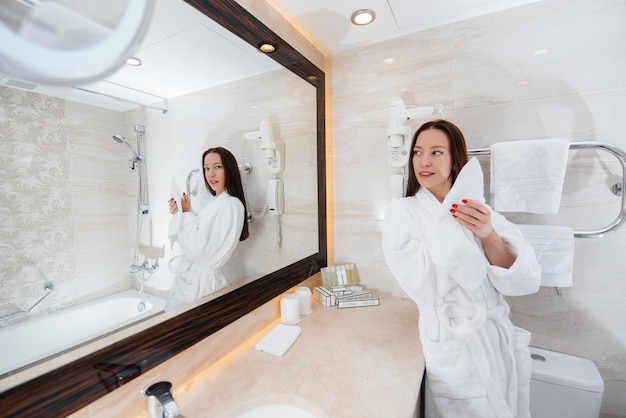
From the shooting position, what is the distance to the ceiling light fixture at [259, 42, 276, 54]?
1.07 metres

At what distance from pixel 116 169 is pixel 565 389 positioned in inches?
64.9

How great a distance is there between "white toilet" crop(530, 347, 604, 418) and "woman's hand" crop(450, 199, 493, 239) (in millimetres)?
677

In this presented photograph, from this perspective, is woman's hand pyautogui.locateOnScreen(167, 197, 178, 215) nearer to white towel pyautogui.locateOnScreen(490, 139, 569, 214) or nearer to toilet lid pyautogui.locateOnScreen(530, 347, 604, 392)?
white towel pyautogui.locateOnScreen(490, 139, 569, 214)

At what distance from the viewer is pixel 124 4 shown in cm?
32

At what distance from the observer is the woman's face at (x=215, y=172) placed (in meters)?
0.86

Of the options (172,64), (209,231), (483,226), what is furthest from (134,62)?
(483,226)

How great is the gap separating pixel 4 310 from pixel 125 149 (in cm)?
39

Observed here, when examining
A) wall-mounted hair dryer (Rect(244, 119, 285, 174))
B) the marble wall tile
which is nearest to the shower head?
wall-mounted hair dryer (Rect(244, 119, 285, 174))

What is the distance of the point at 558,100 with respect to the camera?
3.54ft

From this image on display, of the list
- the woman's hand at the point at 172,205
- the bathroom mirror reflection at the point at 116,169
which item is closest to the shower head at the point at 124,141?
the bathroom mirror reflection at the point at 116,169

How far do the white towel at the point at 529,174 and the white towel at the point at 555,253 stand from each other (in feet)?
0.29

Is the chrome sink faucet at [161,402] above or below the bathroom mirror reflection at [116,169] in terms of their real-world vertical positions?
below

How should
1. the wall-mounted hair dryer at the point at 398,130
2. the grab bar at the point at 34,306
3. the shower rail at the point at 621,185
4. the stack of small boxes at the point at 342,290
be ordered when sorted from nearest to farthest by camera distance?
the grab bar at the point at 34,306 < the shower rail at the point at 621,185 < the wall-mounted hair dryer at the point at 398,130 < the stack of small boxes at the point at 342,290

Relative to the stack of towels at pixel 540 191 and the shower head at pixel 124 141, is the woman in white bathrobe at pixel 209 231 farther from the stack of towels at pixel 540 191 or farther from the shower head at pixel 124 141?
the stack of towels at pixel 540 191
